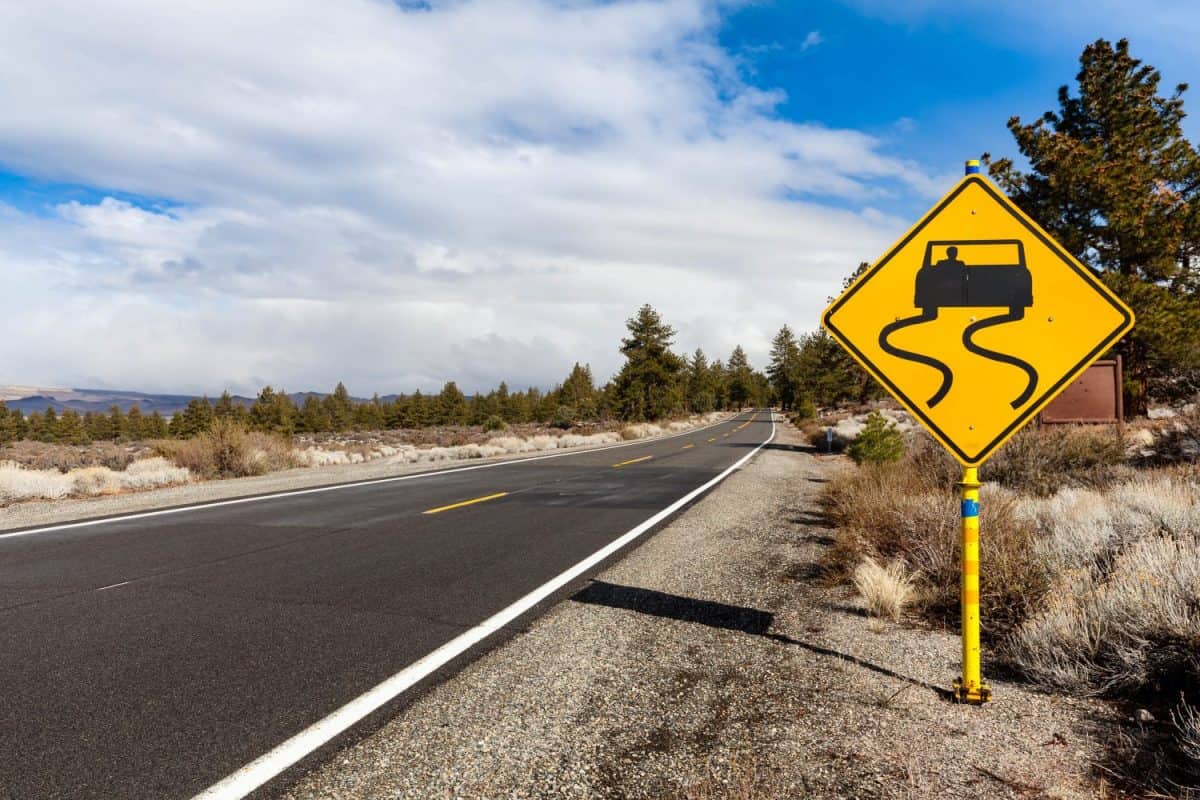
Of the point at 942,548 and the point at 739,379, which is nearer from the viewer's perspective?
the point at 942,548

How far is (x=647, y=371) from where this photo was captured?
204 ft

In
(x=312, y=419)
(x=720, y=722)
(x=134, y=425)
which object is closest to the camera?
(x=720, y=722)

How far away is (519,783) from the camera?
107 inches

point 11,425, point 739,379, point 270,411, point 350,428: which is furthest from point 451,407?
point 739,379

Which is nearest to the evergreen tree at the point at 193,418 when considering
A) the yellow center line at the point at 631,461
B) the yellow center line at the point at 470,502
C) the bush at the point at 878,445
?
the yellow center line at the point at 631,461

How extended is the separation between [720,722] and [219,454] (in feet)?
58.3

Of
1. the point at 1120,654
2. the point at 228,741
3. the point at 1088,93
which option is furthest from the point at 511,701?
the point at 1088,93

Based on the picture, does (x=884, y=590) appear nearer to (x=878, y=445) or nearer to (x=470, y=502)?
(x=470, y=502)

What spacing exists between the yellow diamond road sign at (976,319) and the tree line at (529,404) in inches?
1332

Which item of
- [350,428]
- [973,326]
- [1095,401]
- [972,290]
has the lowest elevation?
[350,428]

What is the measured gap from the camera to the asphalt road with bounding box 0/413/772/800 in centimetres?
299

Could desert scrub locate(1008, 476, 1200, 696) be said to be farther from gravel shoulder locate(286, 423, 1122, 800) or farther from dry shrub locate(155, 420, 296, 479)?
dry shrub locate(155, 420, 296, 479)

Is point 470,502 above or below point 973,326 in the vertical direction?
below

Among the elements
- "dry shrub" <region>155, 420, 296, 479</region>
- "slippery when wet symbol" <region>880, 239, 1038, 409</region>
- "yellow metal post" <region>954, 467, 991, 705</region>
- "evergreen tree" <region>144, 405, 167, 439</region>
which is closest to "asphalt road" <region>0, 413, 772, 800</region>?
"yellow metal post" <region>954, 467, 991, 705</region>
